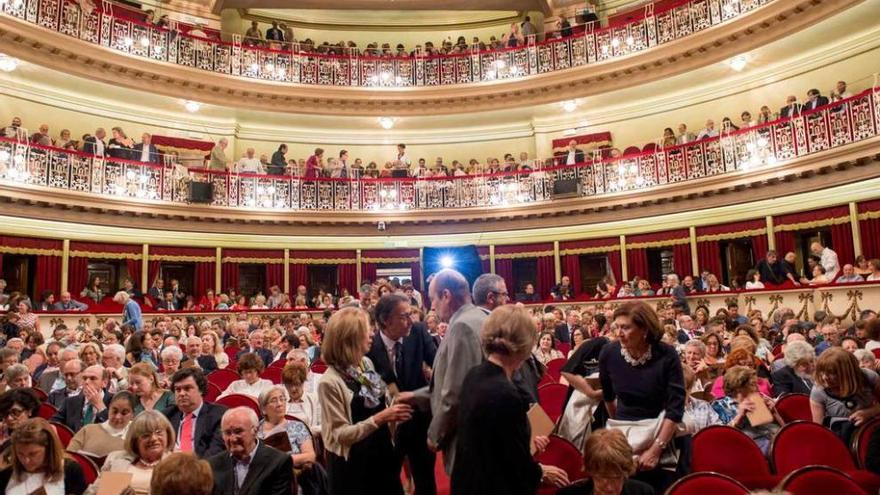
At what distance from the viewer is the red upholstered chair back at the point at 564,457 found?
12.0ft

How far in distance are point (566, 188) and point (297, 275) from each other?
7745 mm

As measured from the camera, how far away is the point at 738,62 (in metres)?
15.7

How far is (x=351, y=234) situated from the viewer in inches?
727

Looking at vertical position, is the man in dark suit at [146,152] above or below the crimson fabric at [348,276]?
above

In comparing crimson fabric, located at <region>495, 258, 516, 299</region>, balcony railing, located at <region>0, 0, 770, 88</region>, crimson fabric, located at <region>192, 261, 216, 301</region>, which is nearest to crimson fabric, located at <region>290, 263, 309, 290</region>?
crimson fabric, located at <region>192, 261, 216, 301</region>

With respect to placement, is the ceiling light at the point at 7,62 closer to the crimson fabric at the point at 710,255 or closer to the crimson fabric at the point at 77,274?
the crimson fabric at the point at 77,274

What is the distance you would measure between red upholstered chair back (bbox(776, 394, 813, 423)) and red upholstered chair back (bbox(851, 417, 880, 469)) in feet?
2.95

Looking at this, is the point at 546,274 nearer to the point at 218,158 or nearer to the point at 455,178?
the point at 455,178

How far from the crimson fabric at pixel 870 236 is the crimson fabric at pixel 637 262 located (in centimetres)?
508

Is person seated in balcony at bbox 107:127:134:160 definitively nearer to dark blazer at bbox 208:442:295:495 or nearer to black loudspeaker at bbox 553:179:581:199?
black loudspeaker at bbox 553:179:581:199

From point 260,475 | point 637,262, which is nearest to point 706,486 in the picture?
point 260,475

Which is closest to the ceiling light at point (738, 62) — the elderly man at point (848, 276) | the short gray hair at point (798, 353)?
the elderly man at point (848, 276)

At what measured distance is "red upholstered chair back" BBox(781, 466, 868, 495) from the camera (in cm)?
294

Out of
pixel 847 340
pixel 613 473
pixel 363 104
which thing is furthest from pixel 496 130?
pixel 613 473
